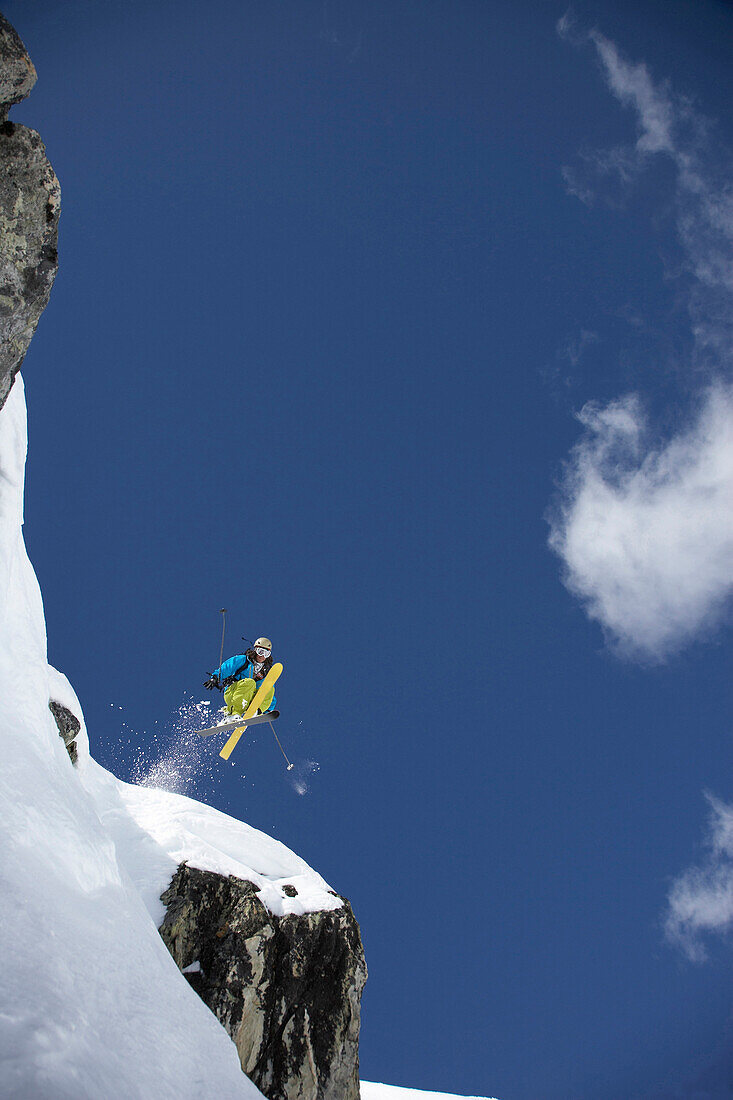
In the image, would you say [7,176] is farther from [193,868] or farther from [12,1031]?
[193,868]

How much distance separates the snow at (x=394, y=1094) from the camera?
2314 centimetres

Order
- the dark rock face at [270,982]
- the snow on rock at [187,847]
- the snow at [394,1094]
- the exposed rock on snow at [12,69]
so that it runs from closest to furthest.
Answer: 1. the exposed rock on snow at [12,69]
2. the dark rock face at [270,982]
3. the snow on rock at [187,847]
4. the snow at [394,1094]

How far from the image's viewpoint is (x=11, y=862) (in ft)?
13.9

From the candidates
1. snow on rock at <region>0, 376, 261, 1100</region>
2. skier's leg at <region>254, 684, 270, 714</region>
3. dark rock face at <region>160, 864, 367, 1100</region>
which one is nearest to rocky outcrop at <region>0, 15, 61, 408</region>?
snow on rock at <region>0, 376, 261, 1100</region>

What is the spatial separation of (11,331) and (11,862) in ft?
21.8

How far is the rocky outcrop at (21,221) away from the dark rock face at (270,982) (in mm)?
10584

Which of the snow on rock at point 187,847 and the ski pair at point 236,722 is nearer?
the snow on rock at point 187,847

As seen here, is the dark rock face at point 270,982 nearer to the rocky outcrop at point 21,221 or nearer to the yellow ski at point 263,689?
the yellow ski at point 263,689

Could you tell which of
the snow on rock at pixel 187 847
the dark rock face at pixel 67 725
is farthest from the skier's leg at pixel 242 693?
the dark rock face at pixel 67 725

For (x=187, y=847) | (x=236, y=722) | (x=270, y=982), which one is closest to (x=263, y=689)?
(x=236, y=722)

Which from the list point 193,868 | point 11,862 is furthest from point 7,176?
point 193,868

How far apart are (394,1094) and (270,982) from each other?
69.2 ft

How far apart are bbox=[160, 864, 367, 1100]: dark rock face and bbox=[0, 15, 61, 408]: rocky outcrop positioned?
10.6 metres

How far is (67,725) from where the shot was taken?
37.5ft
